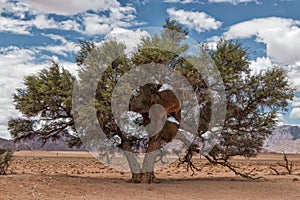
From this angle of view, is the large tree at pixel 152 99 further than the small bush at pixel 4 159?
Result: No

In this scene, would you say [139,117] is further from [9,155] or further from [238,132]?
[9,155]

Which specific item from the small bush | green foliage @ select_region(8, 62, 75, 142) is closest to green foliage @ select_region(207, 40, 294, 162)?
green foliage @ select_region(8, 62, 75, 142)

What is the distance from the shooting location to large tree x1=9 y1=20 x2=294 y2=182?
17656 mm

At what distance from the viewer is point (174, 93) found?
18422 millimetres

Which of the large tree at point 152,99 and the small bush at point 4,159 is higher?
the large tree at point 152,99

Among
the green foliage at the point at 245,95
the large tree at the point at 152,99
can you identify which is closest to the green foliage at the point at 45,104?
the large tree at the point at 152,99

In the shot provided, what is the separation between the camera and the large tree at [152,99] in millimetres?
17656

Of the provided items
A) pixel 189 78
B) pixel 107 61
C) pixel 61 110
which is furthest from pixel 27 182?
pixel 189 78

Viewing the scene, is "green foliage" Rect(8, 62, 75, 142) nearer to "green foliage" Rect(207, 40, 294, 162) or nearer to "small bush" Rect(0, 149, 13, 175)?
"small bush" Rect(0, 149, 13, 175)

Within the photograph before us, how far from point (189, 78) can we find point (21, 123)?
9.12 m

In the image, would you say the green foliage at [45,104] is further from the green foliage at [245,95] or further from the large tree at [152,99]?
the green foliage at [245,95]

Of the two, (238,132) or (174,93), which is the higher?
(174,93)

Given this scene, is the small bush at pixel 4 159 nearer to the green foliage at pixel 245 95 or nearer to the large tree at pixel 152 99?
the large tree at pixel 152 99

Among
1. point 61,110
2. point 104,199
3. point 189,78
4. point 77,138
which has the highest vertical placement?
point 189,78
